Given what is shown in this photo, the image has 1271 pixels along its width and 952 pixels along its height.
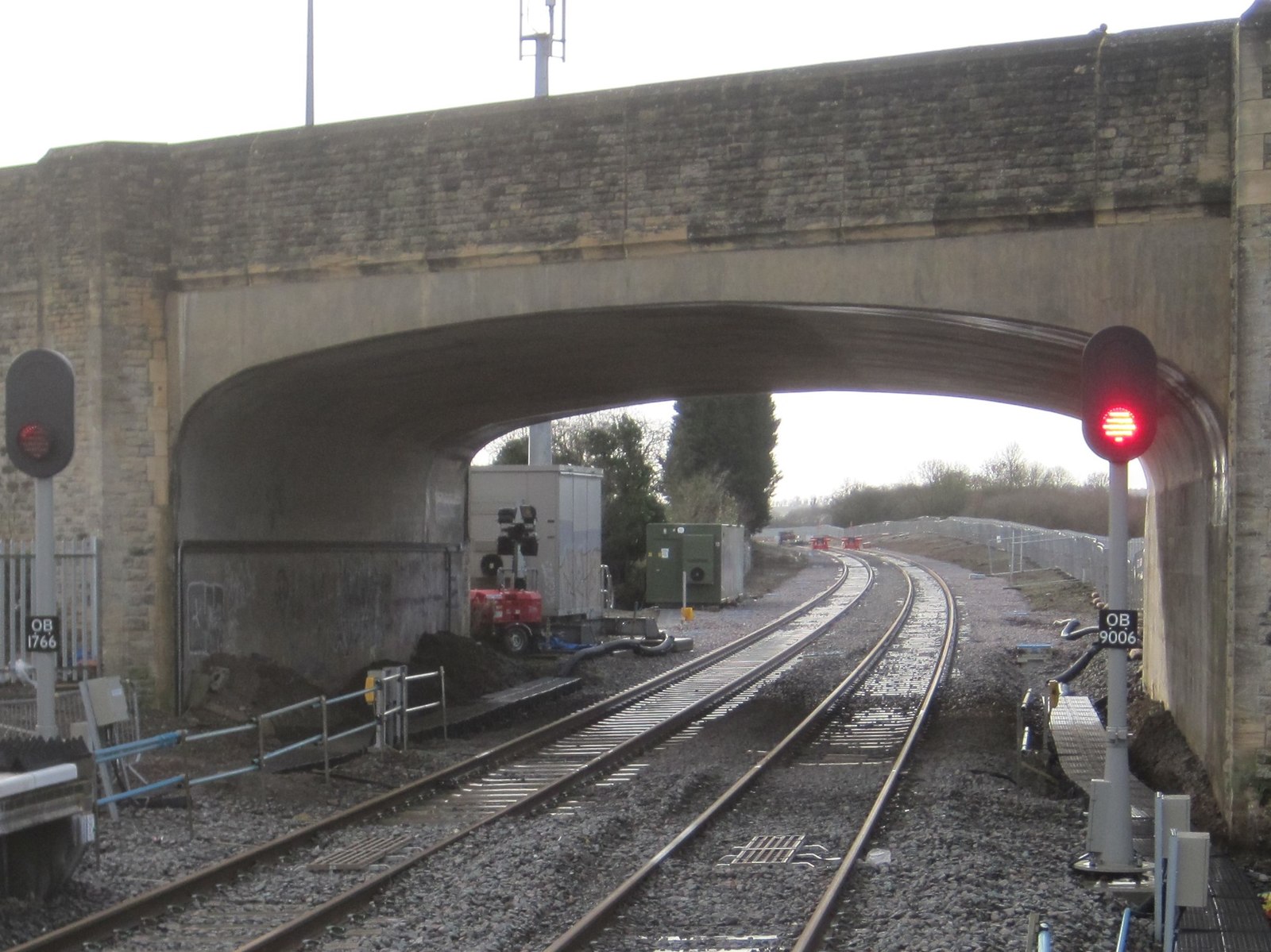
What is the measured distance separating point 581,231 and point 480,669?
8876 mm

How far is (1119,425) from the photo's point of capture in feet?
27.3

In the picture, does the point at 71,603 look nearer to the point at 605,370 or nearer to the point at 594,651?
the point at 605,370

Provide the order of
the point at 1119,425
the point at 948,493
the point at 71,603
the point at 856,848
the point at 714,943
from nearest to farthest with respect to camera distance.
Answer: the point at 714,943 < the point at 1119,425 < the point at 856,848 < the point at 71,603 < the point at 948,493

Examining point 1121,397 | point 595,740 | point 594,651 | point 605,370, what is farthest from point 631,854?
point 594,651

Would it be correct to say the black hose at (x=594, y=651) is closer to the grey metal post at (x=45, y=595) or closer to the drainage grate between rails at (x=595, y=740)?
the drainage grate between rails at (x=595, y=740)

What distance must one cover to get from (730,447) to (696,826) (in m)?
55.9

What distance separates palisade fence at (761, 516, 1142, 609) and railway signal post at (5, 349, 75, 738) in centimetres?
1296

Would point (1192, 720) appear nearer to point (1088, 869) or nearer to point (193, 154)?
point (1088, 869)

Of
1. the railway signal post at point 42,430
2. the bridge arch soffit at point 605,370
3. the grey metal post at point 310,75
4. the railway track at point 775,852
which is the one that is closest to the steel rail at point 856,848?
the railway track at point 775,852

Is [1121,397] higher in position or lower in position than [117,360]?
lower

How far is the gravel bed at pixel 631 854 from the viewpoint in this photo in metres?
7.54

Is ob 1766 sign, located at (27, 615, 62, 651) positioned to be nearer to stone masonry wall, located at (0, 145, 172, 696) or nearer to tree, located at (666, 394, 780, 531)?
stone masonry wall, located at (0, 145, 172, 696)

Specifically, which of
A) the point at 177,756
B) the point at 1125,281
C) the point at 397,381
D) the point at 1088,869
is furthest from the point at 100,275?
the point at 1088,869

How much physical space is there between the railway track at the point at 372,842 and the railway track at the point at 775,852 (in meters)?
1.58
